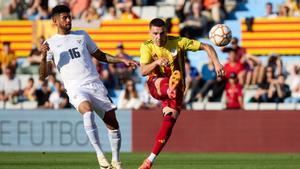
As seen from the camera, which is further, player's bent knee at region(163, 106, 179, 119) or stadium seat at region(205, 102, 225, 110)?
stadium seat at region(205, 102, 225, 110)

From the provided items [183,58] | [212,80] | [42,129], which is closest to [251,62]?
[212,80]

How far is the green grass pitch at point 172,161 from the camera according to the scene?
15672 mm

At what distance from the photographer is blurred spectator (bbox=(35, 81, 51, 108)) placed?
23266 millimetres

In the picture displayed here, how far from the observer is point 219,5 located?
2423 cm

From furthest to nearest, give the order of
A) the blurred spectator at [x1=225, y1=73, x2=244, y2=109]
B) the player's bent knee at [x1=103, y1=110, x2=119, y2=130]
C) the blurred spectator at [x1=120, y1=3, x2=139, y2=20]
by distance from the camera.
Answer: the blurred spectator at [x1=120, y1=3, x2=139, y2=20] < the blurred spectator at [x1=225, y1=73, x2=244, y2=109] < the player's bent knee at [x1=103, y1=110, x2=119, y2=130]

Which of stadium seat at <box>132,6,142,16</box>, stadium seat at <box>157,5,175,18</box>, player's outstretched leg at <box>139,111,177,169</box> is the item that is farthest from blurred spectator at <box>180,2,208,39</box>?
player's outstretched leg at <box>139,111,177,169</box>

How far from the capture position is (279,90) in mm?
21547

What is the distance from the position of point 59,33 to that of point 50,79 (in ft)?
35.5

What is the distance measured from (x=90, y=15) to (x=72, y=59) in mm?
12926

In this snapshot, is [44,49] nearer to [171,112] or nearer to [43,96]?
[171,112]

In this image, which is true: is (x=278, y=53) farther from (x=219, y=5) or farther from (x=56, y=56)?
(x=56, y=56)

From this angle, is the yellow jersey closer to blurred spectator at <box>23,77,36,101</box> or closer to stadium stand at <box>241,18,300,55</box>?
blurred spectator at <box>23,77,36,101</box>

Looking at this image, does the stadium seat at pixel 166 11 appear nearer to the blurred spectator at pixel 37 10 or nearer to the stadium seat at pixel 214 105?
the blurred spectator at pixel 37 10

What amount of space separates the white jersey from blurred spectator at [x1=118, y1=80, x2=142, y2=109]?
30.4 feet
